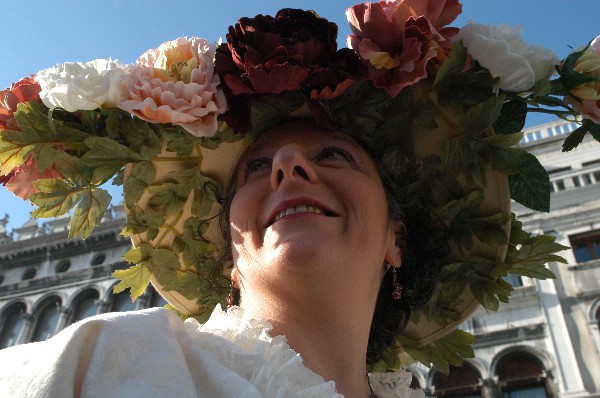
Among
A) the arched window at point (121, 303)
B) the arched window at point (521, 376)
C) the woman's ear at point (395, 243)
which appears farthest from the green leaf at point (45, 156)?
the arched window at point (121, 303)

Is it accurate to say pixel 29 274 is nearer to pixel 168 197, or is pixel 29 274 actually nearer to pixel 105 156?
pixel 168 197

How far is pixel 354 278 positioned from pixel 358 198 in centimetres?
34

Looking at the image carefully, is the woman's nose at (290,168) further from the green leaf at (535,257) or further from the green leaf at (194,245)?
the green leaf at (535,257)

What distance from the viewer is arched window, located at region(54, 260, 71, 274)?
17469 millimetres

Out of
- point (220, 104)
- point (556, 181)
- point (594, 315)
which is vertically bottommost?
point (220, 104)

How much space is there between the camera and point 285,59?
231 cm

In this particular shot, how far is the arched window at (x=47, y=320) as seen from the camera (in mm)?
16375

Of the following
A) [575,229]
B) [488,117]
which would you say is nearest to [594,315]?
[575,229]

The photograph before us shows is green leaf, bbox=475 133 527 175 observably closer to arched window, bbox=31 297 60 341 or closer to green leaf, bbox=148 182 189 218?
green leaf, bbox=148 182 189 218

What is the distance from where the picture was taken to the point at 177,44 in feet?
8.19

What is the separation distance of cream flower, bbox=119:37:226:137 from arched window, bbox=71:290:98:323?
1519 cm

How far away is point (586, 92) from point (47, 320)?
56.0ft

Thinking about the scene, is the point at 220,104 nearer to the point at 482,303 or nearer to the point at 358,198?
the point at 358,198

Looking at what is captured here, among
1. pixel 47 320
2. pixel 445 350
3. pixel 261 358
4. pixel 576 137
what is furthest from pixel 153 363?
pixel 47 320
